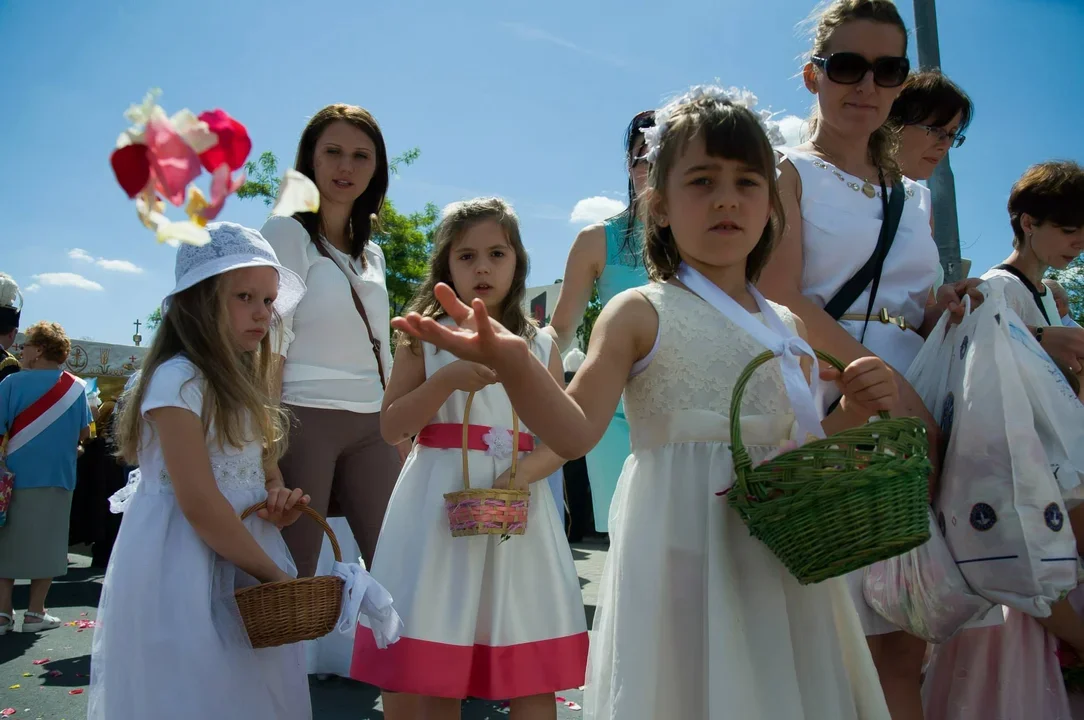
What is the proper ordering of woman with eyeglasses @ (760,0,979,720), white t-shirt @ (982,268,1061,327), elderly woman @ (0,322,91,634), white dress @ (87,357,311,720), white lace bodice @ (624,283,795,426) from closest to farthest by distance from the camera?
white lace bodice @ (624,283,795,426)
white dress @ (87,357,311,720)
woman with eyeglasses @ (760,0,979,720)
white t-shirt @ (982,268,1061,327)
elderly woman @ (0,322,91,634)

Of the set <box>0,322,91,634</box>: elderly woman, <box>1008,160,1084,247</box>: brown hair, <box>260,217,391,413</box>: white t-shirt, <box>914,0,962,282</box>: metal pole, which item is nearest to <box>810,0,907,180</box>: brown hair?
<box>1008,160,1084,247</box>: brown hair

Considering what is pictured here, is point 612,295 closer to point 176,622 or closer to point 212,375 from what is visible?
point 212,375

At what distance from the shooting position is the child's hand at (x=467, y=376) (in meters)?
2.40

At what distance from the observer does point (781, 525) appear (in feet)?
5.26

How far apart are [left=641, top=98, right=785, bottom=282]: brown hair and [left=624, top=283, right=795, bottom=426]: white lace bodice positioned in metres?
0.23

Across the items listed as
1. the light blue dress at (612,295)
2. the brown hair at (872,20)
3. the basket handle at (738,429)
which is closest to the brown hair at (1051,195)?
the brown hair at (872,20)

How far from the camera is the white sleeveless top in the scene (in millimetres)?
2504

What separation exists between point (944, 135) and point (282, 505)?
2623mm

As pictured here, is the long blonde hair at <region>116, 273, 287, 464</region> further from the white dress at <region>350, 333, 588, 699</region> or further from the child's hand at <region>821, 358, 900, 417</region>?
the child's hand at <region>821, 358, 900, 417</region>

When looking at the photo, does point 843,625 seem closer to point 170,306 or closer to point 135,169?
point 135,169

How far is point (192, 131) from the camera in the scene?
123 centimetres

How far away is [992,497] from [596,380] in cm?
106

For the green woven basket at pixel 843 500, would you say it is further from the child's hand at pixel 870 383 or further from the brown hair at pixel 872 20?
the brown hair at pixel 872 20

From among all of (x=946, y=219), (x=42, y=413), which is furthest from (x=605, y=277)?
(x=42, y=413)
